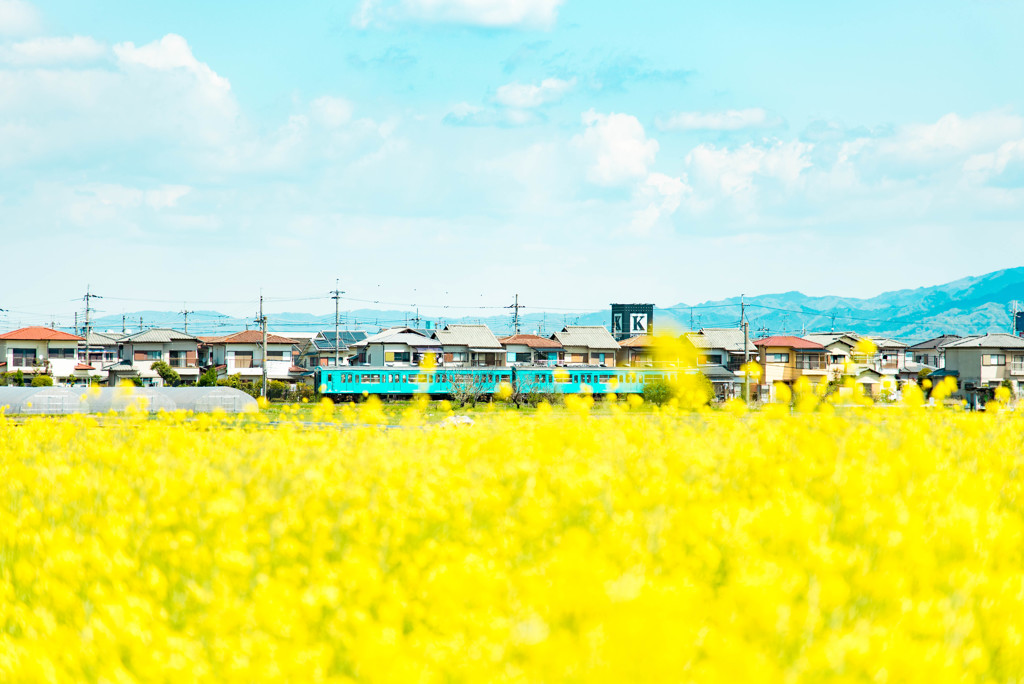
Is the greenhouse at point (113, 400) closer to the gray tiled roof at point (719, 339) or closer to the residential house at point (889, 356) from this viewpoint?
the gray tiled roof at point (719, 339)

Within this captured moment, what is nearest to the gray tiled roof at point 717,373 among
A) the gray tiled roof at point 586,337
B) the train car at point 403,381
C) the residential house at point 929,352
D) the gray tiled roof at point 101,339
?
the gray tiled roof at point 586,337

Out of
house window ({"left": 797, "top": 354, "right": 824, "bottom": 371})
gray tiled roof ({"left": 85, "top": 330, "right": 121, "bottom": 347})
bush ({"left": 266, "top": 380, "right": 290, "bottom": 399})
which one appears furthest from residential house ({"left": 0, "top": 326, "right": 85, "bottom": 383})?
house window ({"left": 797, "top": 354, "right": 824, "bottom": 371})

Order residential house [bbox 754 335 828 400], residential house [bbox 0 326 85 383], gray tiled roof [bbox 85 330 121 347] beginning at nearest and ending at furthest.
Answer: residential house [bbox 0 326 85 383], residential house [bbox 754 335 828 400], gray tiled roof [bbox 85 330 121 347]

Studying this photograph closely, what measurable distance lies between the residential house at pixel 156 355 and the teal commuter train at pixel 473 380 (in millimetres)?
12995

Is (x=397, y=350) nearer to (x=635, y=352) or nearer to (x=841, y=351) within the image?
(x=635, y=352)

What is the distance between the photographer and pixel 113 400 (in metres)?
24.5

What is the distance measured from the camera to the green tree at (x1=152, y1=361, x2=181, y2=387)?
137 feet

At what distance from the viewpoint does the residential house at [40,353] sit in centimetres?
4253

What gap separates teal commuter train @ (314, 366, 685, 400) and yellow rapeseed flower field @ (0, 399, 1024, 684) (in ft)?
92.3

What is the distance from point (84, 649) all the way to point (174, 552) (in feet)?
4.50

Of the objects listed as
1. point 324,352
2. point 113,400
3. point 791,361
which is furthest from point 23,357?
point 791,361

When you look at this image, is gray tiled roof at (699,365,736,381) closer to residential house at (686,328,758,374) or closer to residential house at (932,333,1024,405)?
residential house at (686,328,758,374)

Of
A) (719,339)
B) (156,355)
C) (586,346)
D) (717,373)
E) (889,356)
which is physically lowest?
(717,373)

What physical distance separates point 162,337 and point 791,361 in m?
33.8
